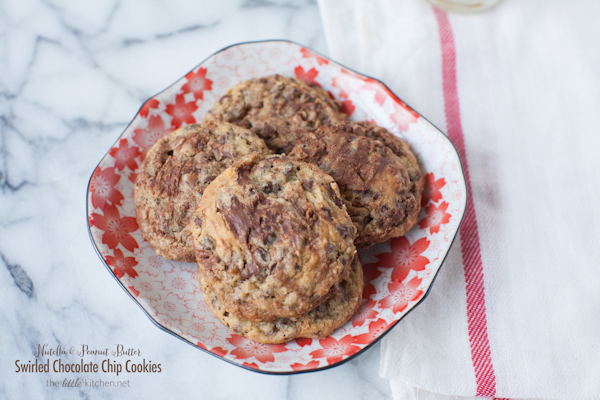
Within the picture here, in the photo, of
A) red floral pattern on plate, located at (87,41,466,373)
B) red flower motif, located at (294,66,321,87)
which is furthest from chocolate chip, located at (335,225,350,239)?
red flower motif, located at (294,66,321,87)

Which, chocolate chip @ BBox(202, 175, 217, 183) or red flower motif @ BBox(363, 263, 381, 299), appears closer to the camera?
chocolate chip @ BBox(202, 175, 217, 183)

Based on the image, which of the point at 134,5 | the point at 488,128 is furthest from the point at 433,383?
the point at 134,5

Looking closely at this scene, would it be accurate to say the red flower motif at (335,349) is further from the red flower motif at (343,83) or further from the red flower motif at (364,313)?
the red flower motif at (343,83)

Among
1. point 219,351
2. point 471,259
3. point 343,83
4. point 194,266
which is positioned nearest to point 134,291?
point 194,266

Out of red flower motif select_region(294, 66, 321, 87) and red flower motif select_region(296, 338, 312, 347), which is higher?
red flower motif select_region(294, 66, 321, 87)

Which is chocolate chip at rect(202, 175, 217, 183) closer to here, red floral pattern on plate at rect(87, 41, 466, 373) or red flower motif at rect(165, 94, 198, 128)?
red floral pattern on plate at rect(87, 41, 466, 373)

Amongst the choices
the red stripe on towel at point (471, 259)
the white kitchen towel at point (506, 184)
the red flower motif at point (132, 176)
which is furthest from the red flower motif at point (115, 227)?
the red stripe on towel at point (471, 259)

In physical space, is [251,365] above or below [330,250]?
below

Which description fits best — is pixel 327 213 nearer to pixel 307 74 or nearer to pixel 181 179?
pixel 181 179
